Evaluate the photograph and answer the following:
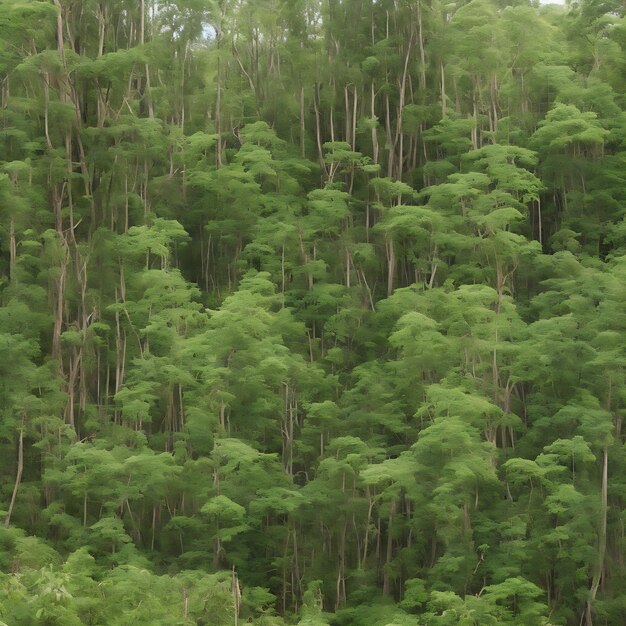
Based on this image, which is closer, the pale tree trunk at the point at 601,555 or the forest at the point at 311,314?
the pale tree trunk at the point at 601,555

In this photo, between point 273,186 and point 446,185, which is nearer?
point 446,185

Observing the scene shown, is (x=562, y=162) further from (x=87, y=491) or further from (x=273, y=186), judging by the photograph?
(x=87, y=491)

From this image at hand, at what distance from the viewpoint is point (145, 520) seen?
25.9 m

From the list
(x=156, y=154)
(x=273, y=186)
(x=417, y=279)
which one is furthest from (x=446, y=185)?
(x=156, y=154)

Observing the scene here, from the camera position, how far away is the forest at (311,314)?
2375 cm

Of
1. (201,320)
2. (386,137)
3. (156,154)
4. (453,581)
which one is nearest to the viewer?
(453,581)

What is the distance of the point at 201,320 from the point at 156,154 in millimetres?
6427

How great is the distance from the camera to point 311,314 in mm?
30344

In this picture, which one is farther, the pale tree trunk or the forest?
the forest

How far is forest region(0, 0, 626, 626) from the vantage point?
23.8 meters

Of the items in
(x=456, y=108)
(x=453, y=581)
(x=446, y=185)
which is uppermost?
(x=456, y=108)

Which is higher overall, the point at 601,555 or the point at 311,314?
the point at 311,314

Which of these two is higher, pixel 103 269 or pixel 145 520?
pixel 103 269

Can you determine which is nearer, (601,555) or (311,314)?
(601,555)
